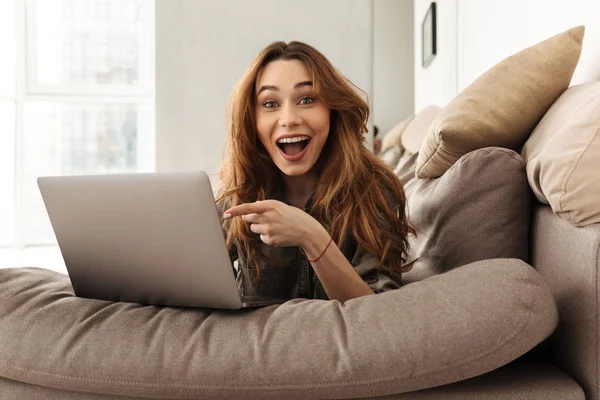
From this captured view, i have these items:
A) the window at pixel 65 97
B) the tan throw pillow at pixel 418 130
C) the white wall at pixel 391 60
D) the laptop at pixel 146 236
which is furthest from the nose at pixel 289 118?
the window at pixel 65 97

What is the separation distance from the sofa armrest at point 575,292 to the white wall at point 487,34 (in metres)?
0.59

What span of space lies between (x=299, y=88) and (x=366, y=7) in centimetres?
157

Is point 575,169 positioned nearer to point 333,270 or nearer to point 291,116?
point 333,270

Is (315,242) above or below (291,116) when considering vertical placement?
below

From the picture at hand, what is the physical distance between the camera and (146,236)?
1.02 meters

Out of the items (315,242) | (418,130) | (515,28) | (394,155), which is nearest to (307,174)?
(315,242)

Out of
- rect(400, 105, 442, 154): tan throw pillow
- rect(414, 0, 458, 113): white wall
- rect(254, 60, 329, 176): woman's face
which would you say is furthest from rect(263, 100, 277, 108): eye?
rect(414, 0, 458, 113): white wall

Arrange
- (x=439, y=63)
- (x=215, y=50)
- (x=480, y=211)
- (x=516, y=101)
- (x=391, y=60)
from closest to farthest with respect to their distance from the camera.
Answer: (x=480, y=211) → (x=516, y=101) → (x=215, y=50) → (x=439, y=63) → (x=391, y=60)

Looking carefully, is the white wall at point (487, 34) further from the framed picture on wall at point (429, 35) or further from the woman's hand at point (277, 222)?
the woman's hand at point (277, 222)

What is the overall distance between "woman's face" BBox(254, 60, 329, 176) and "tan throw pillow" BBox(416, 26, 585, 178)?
10.9 inches

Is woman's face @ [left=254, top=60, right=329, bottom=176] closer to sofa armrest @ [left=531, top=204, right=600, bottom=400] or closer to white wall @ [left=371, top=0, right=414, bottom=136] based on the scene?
sofa armrest @ [left=531, top=204, right=600, bottom=400]

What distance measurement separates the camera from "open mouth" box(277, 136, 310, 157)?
143 cm

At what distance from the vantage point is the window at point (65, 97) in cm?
457

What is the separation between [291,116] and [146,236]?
509 millimetres
